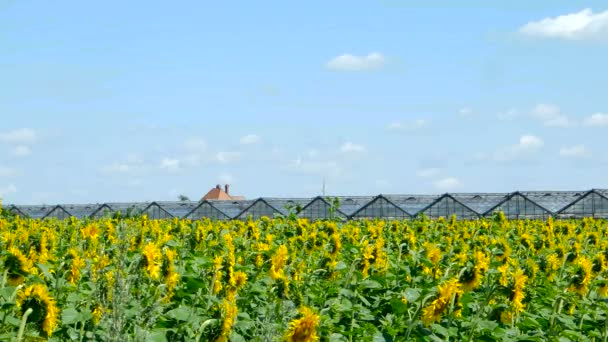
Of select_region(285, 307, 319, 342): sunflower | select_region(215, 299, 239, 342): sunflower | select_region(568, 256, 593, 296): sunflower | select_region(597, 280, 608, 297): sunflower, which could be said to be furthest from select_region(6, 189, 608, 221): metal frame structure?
select_region(285, 307, 319, 342): sunflower

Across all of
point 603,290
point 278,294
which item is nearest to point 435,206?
point 603,290

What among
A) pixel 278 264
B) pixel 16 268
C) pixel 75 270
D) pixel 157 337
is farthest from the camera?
pixel 75 270

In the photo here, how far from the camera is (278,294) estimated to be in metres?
5.75

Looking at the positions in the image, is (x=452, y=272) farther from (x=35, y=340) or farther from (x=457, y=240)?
(x=35, y=340)

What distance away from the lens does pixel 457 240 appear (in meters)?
11.4

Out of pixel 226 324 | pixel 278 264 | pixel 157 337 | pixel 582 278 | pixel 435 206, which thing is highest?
pixel 435 206

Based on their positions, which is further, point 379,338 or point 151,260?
point 151,260


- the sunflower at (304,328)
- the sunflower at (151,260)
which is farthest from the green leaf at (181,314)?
the sunflower at (304,328)

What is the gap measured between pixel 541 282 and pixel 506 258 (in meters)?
0.36

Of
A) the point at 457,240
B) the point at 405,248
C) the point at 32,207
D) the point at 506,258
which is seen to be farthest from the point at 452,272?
the point at 32,207

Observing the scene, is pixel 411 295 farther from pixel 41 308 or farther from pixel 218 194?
pixel 218 194

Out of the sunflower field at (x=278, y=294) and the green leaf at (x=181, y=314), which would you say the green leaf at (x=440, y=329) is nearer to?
the sunflower field at (x=278, y=294)

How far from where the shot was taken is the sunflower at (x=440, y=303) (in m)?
4.86

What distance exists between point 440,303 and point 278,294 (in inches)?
46.5
